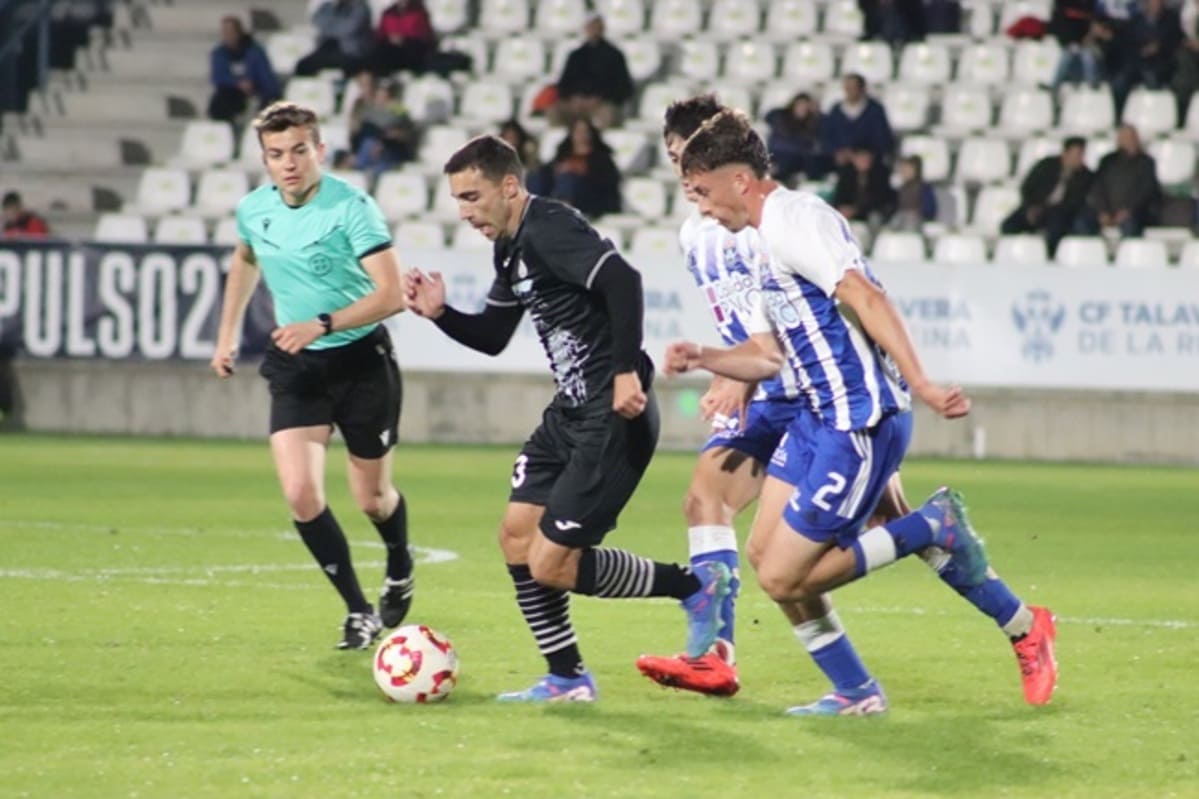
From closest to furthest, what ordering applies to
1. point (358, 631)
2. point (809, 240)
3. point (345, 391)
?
point (809, 240) → point (358, 631) → point (345, 391)

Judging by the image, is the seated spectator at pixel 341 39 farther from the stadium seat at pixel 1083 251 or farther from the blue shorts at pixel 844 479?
the blue shorts at pixel 844 479

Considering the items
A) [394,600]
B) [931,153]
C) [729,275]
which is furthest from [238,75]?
[729,275]

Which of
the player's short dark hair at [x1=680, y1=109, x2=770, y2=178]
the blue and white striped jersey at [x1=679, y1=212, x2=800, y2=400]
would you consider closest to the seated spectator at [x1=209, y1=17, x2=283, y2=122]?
the blue and white striped jersey at [x1=679, y1=212, x2=800, y2=400]

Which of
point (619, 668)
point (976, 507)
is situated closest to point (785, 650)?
point (619, 668)

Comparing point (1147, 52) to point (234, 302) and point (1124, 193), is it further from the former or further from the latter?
point (234, 302)

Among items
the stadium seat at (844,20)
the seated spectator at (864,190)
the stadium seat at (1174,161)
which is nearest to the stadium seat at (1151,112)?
the stadium seat at (1174,161)

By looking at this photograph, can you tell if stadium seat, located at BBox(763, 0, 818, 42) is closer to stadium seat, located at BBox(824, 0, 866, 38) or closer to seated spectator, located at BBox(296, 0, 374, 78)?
stadium seat, located at BBox(824, 0, 866, 38)

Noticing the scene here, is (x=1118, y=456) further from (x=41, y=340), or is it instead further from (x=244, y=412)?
(x=41, y=340)

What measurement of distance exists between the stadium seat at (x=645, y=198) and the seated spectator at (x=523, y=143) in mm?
1045

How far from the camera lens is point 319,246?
29.6 ft

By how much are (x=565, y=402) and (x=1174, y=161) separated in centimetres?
1583

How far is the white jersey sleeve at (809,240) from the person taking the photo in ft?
22.6

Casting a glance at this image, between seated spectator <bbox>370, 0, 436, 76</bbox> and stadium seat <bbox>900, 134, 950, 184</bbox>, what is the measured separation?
532 centimetres

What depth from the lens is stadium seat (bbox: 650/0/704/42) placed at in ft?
81.7
